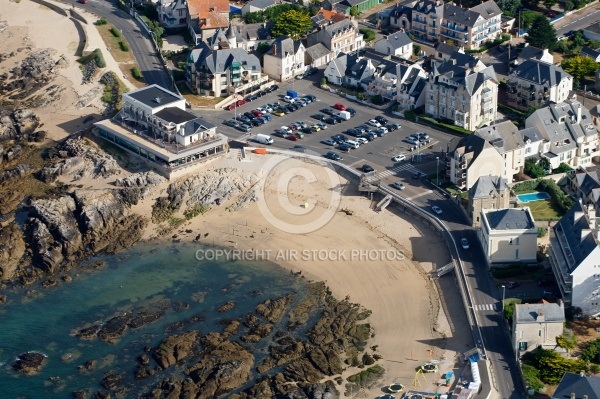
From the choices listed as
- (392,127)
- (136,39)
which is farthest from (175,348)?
(136,39)

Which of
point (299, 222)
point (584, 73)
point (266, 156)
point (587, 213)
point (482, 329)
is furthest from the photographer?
point (584, 73)

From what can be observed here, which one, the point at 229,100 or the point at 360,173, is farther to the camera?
the point at 229,100

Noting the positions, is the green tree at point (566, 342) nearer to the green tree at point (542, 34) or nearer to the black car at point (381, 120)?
the black car at point (381, 120)

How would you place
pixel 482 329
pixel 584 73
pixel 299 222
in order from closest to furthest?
pixel 482 329 < pixel 299 222 < pixel 584 73

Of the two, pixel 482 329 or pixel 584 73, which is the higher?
pixel 584 73

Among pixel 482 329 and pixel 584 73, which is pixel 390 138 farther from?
pixel 482 329

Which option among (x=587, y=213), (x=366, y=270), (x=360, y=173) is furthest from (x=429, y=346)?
(x=360, y=173)
